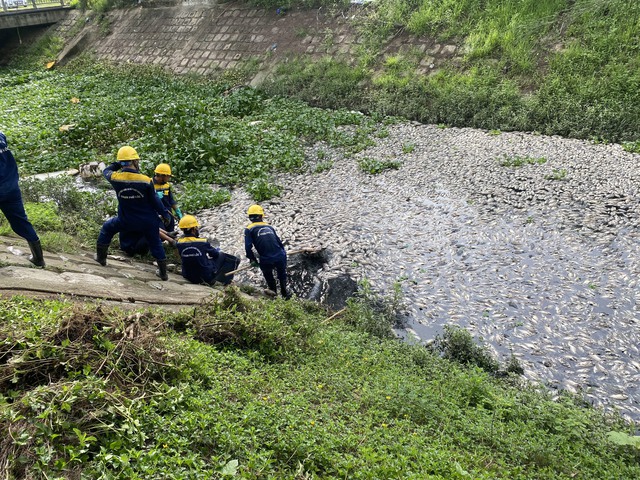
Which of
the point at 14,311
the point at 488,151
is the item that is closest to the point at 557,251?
the point at 488,151

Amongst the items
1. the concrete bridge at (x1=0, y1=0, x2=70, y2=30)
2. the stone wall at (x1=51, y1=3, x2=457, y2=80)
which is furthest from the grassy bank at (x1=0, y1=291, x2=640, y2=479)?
the concrete bridge at (x1=0, y1=0, x2=70, y2=30)

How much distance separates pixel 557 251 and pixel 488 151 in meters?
4.23

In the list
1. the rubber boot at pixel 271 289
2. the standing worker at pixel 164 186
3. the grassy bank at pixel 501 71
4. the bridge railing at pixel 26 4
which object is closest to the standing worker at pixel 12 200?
the standing worker at pixel 164 186

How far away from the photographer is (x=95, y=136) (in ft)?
42.5

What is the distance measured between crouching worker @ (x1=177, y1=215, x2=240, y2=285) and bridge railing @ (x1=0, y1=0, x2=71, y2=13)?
84.5ft

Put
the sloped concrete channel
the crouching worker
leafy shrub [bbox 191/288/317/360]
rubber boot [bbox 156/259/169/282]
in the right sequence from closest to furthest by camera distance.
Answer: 1. leafy shrub [bbox 191/288/317/360]
2. the sloped concrete channel
3. rubber boot [bbox 156/259/169/282]
4. the crouching worker

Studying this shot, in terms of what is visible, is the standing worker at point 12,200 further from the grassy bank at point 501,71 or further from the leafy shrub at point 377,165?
the grassy bank at point 501,71

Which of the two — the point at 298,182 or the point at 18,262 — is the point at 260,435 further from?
the point at 298,182

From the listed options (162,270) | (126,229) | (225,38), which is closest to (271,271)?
(162,270)

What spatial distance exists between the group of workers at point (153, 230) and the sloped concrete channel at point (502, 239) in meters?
1.02

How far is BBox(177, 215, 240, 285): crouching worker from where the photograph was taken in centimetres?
694

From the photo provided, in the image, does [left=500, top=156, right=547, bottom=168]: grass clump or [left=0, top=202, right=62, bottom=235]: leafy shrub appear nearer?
[left=0, top=202, right=62, bottom=235]: leafy shrub

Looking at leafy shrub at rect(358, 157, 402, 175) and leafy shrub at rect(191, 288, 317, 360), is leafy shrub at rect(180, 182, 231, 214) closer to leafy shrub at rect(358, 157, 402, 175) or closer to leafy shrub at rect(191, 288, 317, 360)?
leafy shrub at rect(358, 157, 402, 175)

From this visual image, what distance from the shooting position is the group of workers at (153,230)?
5.46 m
